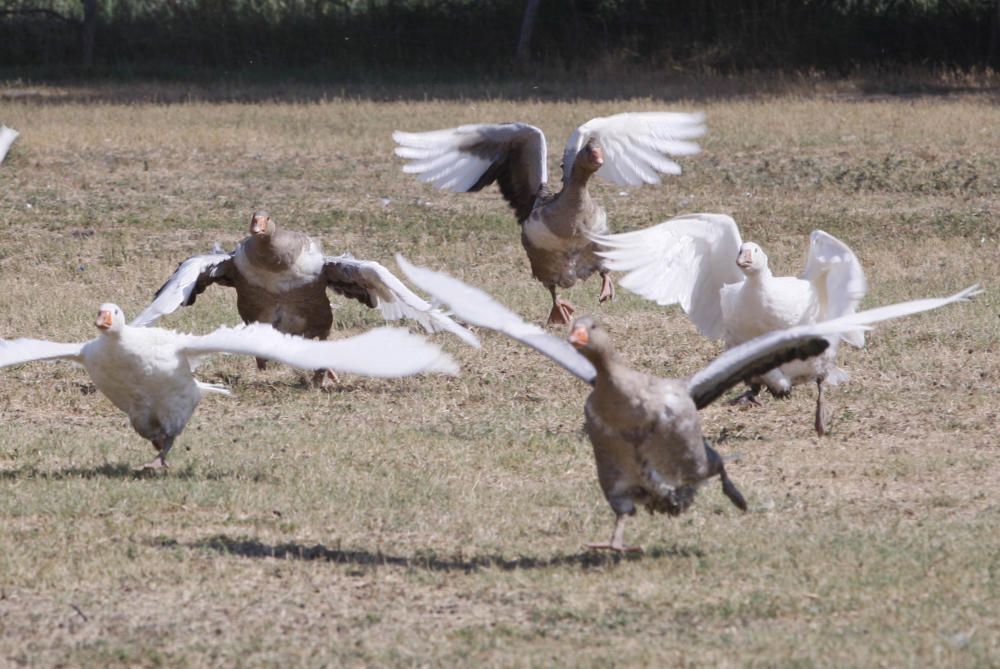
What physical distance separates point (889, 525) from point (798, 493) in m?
0.63

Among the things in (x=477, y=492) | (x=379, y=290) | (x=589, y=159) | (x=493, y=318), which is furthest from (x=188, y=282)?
(x=493, y=318)

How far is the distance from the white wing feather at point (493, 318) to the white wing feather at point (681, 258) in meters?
2.18

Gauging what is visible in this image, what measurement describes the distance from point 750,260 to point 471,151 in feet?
13.4

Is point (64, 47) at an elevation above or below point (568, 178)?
below

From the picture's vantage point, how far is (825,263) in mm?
8023

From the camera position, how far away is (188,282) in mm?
9086

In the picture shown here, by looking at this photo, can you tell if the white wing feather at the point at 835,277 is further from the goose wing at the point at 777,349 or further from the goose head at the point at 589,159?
the goose head at the point at 589,159

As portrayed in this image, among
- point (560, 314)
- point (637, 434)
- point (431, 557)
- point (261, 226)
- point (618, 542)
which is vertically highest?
point (637, 434)

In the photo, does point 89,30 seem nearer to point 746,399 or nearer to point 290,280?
point 290,280

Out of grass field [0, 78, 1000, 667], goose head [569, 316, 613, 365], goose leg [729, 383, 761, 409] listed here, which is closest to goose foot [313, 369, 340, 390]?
grass field [0, 78, 1000, 667]

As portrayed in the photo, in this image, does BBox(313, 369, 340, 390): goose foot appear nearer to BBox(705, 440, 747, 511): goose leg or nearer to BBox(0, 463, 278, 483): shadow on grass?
BBox(0, 463, 278, 483): shadow on grass

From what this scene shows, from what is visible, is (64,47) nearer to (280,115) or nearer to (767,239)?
(280,115)

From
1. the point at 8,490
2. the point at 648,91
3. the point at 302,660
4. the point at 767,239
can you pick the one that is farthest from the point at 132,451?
the point at 648,91

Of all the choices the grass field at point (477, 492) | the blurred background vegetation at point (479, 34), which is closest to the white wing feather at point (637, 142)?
the grass field at point (477, 492)
